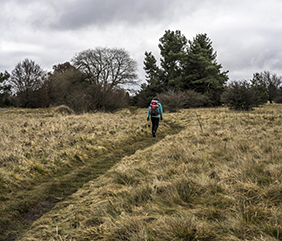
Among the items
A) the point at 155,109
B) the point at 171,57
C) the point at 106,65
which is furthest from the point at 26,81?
the point at 155,109

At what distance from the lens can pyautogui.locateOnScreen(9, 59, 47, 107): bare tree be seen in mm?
33094

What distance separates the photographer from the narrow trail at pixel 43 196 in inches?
112

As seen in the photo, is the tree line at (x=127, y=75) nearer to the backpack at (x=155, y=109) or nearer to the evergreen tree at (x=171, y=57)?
the evergreen tree at (x=171, y=57)

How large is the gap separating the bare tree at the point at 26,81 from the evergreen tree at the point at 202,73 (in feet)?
86.7

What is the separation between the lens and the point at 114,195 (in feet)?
10.6

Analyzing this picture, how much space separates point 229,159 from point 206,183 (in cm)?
147

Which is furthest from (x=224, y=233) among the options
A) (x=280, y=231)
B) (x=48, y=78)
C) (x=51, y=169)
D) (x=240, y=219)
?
(x=48, y=78)

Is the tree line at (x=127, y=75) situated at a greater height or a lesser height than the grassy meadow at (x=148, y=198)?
greater

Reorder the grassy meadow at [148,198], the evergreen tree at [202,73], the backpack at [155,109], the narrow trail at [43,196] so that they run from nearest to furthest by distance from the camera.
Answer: the grassy meadow at [148,198] → the narrow trail at [43,196] → the backpack at [155,109] → the evergreen tree at [202,73]

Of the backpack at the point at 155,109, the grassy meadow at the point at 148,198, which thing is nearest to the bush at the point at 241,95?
the backpack at the point at 155,109

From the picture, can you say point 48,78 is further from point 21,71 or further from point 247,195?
point 247,195

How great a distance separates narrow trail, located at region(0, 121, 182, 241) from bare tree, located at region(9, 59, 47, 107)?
1301 inches

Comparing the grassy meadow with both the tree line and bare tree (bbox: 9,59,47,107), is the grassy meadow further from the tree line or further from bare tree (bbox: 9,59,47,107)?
bare tree (bbox: 9,59,47,107)

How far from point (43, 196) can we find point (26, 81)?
36.1 meters
